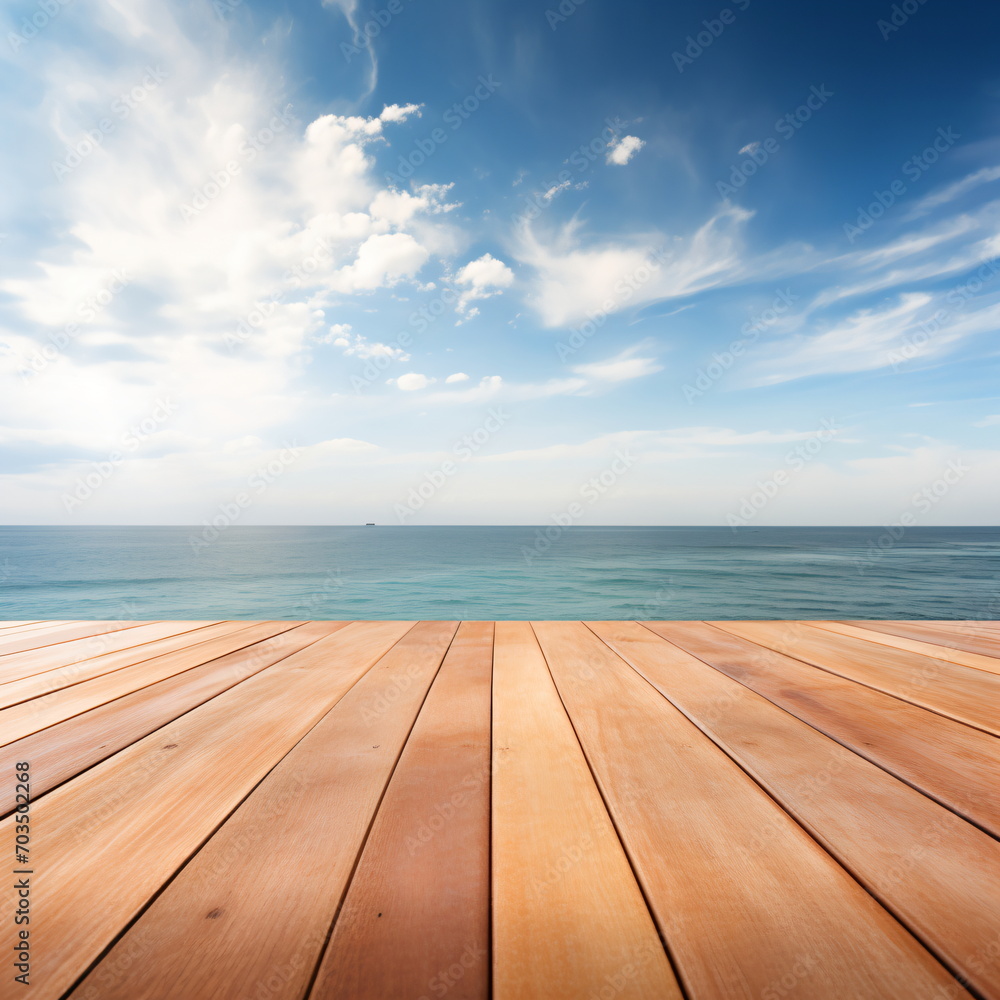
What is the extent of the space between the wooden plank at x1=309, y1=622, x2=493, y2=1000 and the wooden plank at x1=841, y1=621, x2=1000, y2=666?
6.41 ft

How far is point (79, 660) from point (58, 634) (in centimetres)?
63

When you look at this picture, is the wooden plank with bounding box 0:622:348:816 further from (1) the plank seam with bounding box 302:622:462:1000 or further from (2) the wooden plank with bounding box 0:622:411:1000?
Answer: (1) the plank seam with bounding box 302:622:462:1000

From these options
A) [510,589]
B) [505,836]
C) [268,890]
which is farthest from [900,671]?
[510,589]

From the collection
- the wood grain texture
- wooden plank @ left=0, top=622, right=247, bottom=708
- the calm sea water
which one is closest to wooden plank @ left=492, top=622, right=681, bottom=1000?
wooden plank @ left=0, top=622, right=247, bottom=708

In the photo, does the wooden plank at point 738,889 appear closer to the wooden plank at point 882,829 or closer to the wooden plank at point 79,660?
the wooden plank at point 882,829

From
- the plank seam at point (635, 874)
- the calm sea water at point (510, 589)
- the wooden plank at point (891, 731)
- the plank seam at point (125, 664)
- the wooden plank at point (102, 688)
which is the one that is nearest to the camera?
the plank seam at point (635, 874)

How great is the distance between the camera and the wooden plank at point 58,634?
1.94m

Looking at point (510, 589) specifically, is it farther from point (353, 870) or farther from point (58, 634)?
point (353, 870)

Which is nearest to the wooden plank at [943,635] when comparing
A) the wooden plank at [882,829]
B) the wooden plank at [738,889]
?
the wooden plank at [882,829]

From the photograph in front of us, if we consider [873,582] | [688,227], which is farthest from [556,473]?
[688,227]

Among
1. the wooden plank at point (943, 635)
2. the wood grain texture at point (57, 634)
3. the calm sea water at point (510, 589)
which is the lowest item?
the calm sea water at point (510, 589)

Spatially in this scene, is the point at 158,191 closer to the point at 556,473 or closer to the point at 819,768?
the point at 819,768

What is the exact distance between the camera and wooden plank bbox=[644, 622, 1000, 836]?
2.77 feet

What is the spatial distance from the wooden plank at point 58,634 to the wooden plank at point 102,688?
1.94 ft
